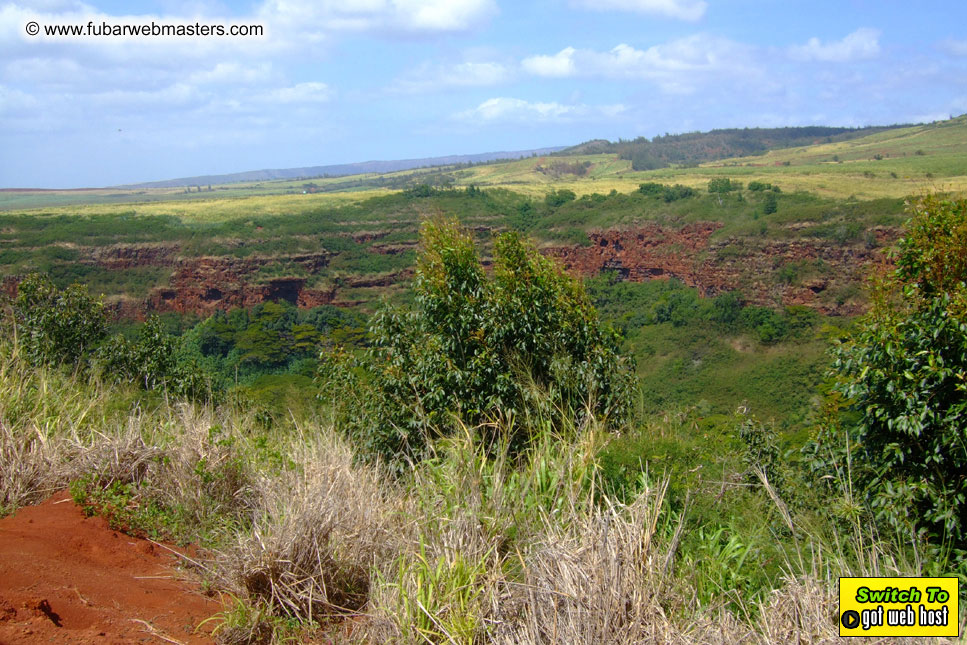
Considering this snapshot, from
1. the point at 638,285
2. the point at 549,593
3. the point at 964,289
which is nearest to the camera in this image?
the point at 549,593

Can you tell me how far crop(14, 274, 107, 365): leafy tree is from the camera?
11.4m

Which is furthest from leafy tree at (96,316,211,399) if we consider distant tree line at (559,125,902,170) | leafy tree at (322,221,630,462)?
distant tree line at (559,125,902,170)

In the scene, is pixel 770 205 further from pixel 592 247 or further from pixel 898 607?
pixel 898 607

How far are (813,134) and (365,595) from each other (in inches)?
6204

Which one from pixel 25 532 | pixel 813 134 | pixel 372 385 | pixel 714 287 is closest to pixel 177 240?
pixel 714 287

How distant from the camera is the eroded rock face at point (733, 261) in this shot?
3594 centimetres

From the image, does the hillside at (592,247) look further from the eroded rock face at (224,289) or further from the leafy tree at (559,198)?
the leafy tree at (559,198)

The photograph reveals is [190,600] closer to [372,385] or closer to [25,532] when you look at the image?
[25,532]

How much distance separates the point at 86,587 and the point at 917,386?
494 centimetres

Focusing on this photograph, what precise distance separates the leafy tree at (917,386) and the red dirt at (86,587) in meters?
4.01

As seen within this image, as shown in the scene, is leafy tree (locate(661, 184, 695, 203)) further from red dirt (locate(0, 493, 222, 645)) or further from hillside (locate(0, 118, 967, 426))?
red dirt (locate(0, 493, 222, 645))

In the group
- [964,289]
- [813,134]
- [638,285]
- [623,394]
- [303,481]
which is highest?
[813,134]

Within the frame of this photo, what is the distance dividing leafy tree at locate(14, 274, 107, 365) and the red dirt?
8.36m

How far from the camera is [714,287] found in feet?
137
